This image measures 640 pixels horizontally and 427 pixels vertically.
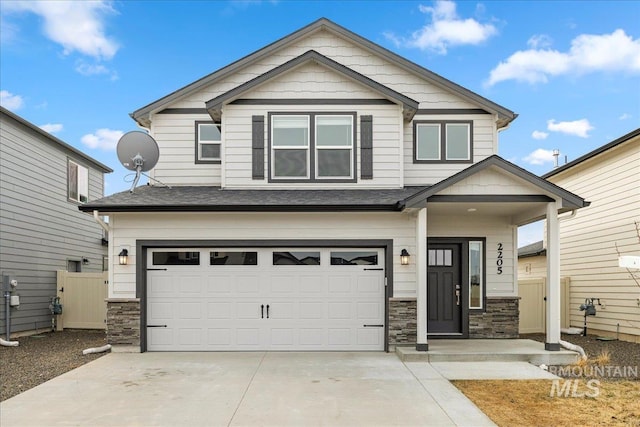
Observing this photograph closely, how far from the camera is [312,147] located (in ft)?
34.7

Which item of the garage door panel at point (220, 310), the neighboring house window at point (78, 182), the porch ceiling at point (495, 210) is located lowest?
the garage door panel at point (220, 310)

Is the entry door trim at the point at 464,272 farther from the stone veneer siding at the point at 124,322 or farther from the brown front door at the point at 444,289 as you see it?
the stone veneer siding at the point at 124,322

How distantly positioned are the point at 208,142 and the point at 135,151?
1.79m

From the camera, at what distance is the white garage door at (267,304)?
31.8 ft

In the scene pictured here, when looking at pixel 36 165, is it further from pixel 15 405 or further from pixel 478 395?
pixel 478 395

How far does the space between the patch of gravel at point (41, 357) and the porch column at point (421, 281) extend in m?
6.10

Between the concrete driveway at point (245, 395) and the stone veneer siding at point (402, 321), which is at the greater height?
the stone veneer siding at point (402, 321)

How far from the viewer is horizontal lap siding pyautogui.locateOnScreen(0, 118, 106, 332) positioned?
39.6 feet

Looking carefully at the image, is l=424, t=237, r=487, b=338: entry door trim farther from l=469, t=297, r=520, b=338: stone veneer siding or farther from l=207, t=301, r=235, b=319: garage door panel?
l=207, t=301, r=235, b=319: garage door panel

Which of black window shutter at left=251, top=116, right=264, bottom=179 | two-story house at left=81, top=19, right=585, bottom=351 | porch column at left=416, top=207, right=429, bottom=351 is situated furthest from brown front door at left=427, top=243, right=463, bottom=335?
black window shutter at left=251, top=116, right=264, bottom=179

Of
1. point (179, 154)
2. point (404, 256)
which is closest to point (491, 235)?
point (404, 256)

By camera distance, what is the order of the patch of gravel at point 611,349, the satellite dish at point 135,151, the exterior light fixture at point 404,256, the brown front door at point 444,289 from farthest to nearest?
the brown front door at point 444,289 → the satellite dish at point 135,151 → the exterior light fixture at point 404,256 → the patch of gravel at point 611,349

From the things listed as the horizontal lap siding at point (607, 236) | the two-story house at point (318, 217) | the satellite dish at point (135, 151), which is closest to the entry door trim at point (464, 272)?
the two-story house at point (318, 217)

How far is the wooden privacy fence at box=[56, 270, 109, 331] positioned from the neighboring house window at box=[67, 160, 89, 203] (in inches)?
116
